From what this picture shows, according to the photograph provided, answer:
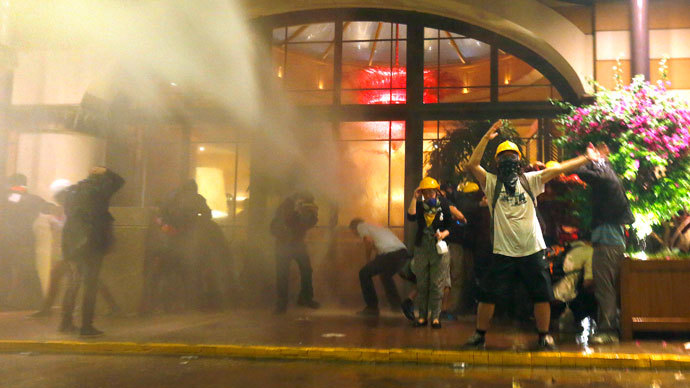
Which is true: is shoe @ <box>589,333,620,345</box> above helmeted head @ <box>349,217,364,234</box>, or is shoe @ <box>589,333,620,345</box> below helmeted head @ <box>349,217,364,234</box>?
below

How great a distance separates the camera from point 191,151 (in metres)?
7.75

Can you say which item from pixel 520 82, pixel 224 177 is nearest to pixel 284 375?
pixel 224 177

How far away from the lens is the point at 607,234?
15.8 ft

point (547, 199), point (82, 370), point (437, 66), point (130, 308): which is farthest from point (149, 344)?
point (437, 66)

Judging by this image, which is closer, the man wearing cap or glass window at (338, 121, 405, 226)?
the man wearing cap

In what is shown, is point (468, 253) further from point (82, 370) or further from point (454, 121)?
point (82, 370)

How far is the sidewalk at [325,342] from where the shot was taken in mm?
4320

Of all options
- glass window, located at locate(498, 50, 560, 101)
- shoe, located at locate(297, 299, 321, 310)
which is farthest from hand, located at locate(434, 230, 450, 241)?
glass window, located at locate(498, 50, 560, 101)

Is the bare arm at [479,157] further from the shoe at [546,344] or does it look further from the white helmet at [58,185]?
the white helmet at [58,185]

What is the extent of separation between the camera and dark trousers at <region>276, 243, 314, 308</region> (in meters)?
6.70

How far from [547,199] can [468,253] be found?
109cm

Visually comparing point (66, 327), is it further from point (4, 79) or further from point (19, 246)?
point (4, 79)

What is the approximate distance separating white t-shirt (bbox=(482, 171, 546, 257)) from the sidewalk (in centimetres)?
87

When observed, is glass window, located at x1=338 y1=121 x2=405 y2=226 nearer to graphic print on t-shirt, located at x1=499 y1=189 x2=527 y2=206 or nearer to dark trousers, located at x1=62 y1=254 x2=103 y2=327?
graphic print on t-shirt, located at x1=499 y1=189 x2=527 y2=206
